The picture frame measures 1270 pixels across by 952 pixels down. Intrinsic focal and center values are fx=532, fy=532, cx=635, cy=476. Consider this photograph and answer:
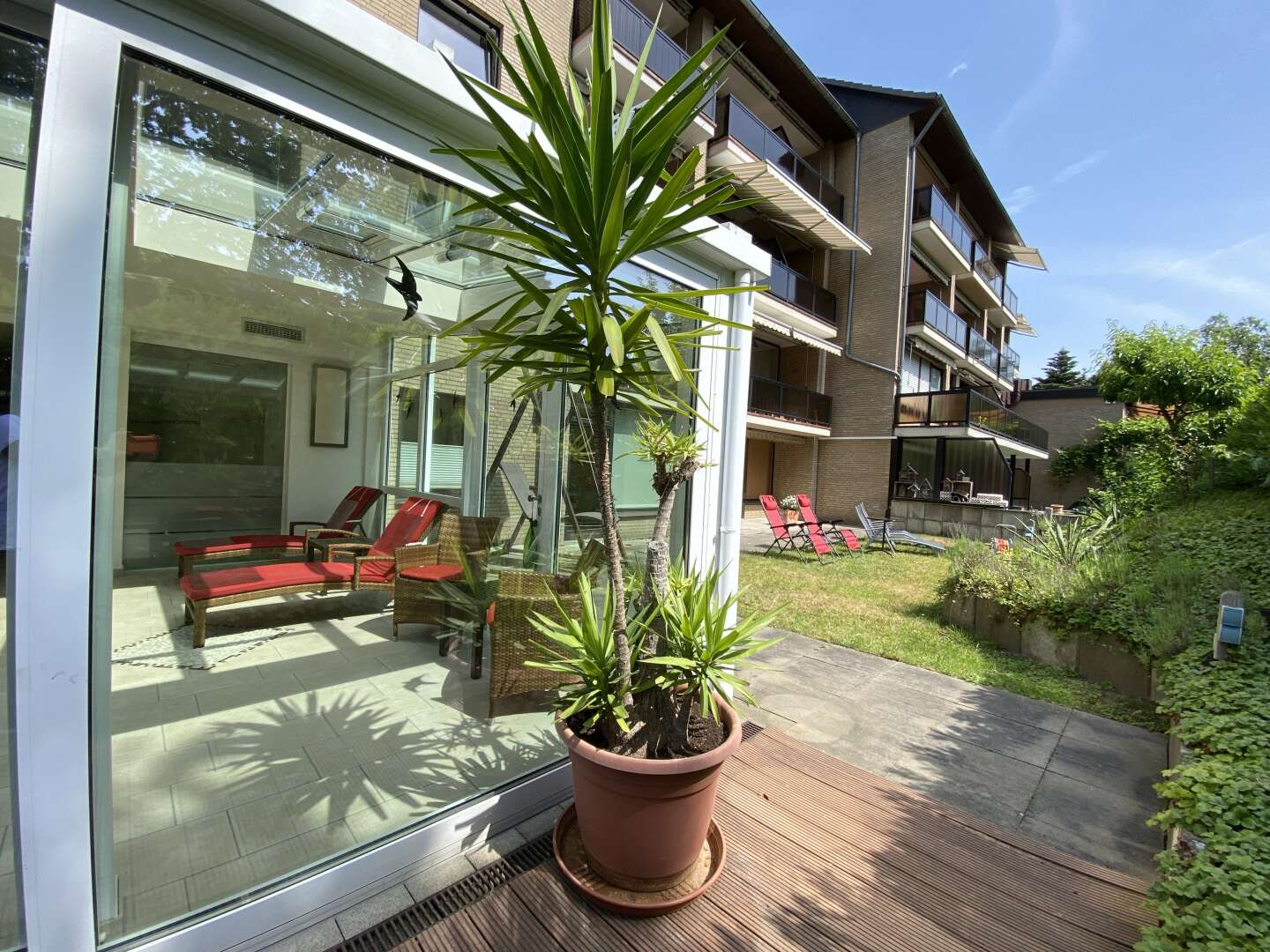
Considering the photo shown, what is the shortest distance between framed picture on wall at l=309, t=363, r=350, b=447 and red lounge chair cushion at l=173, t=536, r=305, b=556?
160 cm

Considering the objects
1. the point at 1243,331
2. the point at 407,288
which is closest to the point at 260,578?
the point at 407,288

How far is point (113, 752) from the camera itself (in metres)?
1.58

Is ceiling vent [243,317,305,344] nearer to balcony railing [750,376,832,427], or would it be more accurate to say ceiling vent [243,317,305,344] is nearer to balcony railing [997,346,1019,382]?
balcony railing [750,376,832,427]

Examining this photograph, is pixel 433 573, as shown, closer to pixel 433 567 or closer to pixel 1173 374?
pixel 433 567

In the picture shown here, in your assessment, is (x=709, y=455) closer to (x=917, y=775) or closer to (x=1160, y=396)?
(x=917, y=775)

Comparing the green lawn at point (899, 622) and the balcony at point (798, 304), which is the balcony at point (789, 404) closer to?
the balcony at point (798, 304)

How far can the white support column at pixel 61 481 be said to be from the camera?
1.37 m

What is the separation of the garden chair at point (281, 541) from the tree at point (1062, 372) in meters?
51.1

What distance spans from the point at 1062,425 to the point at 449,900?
93.9ft

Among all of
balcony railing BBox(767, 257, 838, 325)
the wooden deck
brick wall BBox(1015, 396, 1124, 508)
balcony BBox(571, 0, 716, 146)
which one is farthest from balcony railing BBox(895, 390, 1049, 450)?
the wooden deck

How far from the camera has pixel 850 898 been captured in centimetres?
203

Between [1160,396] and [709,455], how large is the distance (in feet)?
52.8

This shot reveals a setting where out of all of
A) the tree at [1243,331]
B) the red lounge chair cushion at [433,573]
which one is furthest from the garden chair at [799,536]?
the tree at [1243,331]

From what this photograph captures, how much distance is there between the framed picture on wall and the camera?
7.02 metres
